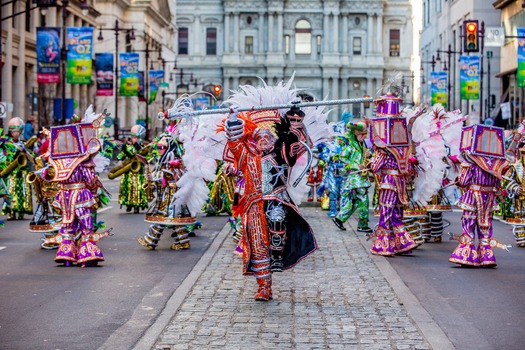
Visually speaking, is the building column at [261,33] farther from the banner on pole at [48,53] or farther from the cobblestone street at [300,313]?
the cobblestone street at [300,313]

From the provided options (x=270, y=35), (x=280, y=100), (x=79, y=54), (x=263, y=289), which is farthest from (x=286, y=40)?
(x=263, y=289)

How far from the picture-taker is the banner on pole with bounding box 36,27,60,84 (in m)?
39.6

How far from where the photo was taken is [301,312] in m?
10.1

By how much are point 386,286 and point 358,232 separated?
710 centimetres

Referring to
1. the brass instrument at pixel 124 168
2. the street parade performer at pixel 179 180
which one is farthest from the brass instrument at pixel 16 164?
the street parade performer at pixel 179 180

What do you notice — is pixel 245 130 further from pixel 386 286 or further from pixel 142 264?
pixel 142 264

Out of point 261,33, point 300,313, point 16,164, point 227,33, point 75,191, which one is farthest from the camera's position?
point 261,33

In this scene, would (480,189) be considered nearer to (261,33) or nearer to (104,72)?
(104,72)

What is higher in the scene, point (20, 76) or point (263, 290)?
point (20, 76)

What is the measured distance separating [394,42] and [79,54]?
310 feet

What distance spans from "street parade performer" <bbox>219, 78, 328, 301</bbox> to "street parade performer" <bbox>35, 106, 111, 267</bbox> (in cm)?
271

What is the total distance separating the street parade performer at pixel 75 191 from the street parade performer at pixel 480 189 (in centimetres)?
460

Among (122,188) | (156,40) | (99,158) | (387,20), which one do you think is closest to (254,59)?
(387,20)

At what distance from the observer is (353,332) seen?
9117mm
